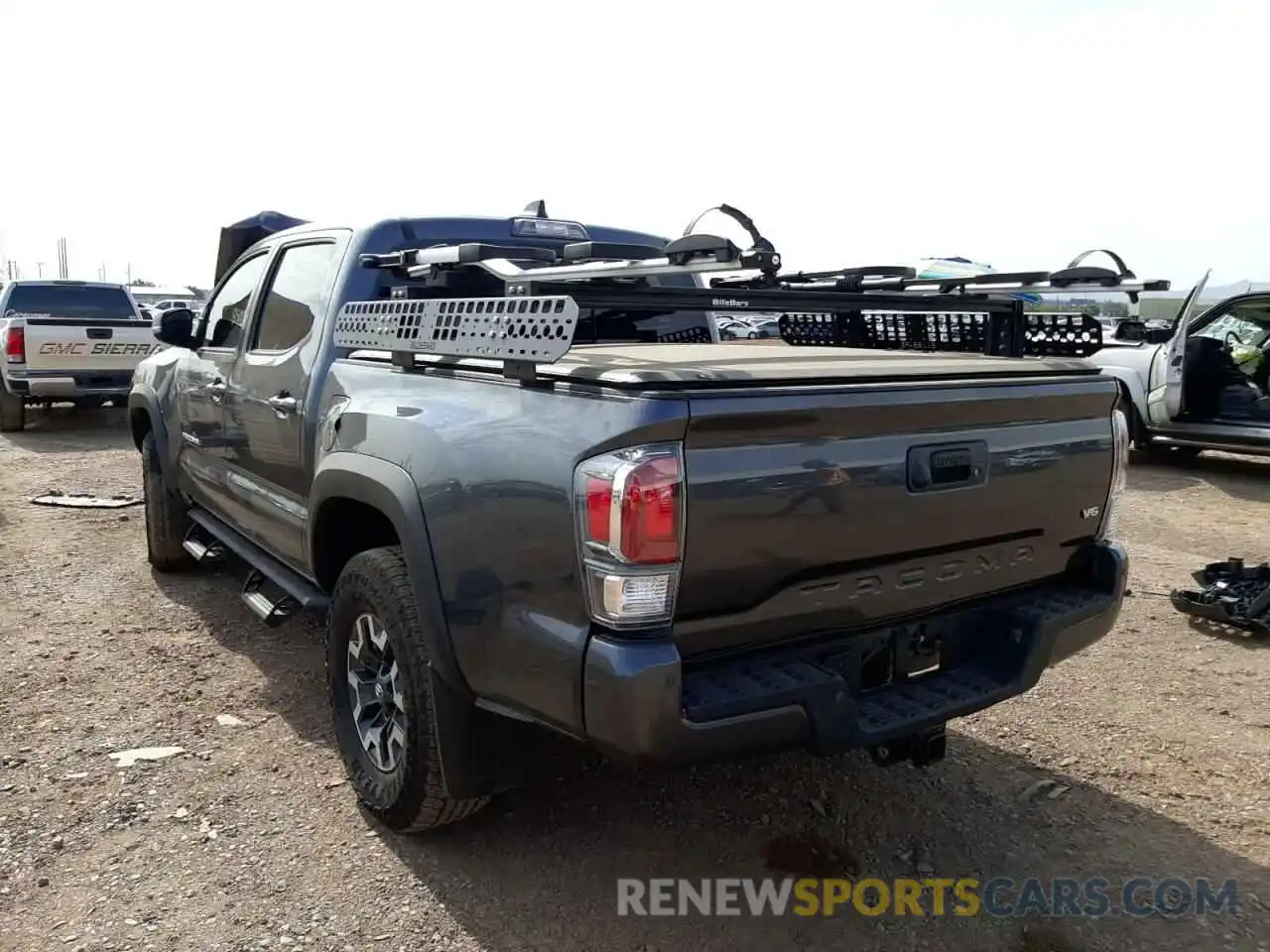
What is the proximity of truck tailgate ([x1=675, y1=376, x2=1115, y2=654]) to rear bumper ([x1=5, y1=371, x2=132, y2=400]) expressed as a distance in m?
11.5

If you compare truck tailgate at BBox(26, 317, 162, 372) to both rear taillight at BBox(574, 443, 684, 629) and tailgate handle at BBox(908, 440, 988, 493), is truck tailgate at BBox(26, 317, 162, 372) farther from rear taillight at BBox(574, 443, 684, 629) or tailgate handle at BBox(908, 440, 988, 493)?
tailgate handle at BBox(908, 440, 988, 493)

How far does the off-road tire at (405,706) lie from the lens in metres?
2.79

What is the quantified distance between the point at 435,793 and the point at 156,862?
910mm

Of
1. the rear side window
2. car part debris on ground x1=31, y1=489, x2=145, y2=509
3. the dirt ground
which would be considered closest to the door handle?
the dirt ground

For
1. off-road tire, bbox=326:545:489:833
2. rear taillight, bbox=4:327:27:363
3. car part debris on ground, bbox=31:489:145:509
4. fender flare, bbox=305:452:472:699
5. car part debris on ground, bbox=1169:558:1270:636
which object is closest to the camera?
fender flare, bbox=305:452:472:699

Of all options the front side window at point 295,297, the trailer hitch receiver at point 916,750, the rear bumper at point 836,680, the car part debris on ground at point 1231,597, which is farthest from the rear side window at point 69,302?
the rear bumper at point 836,680

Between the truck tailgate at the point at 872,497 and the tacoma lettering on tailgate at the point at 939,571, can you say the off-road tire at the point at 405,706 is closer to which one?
the truck tailgate at the point at 872,497

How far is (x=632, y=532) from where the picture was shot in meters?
2.16

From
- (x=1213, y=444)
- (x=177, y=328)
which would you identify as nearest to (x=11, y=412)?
(x=177, y=328)

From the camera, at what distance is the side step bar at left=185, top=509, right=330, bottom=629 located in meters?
3.76

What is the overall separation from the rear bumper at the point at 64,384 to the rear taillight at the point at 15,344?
170 millimetres

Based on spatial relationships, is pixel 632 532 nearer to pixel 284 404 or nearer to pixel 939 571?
pixel 939 571

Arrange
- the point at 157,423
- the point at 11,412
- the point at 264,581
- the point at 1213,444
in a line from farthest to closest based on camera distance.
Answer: the point at 11,412, the point at 1213,444, the point at 157,423, the point at 264,581

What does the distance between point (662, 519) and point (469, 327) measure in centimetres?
85
